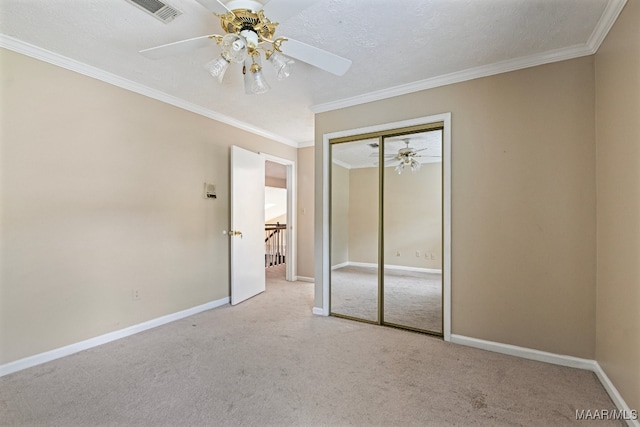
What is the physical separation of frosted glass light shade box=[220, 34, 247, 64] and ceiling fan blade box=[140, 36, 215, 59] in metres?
0.20

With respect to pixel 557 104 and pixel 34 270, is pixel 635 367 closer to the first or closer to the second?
pixel 557 104

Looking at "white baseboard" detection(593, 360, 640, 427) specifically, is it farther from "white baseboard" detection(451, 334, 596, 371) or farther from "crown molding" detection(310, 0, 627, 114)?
"crown molding" detection(310, 0, 627, 114)

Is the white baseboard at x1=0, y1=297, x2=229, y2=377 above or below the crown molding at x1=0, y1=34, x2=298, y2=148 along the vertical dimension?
below

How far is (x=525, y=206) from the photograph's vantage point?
241cm

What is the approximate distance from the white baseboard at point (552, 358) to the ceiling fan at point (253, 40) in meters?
2.54

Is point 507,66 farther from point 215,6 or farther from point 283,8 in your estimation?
point 215,6

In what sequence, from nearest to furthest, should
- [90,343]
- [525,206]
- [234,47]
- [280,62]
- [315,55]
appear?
[234,47] < [280,62] < [315,55] < [525,206] < [90,343]

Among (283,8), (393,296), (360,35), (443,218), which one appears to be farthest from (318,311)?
(283,8)

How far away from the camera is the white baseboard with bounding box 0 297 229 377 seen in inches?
86.2

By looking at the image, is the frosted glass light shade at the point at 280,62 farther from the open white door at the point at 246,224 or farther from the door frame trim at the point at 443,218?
the open white door at the point at 246,224

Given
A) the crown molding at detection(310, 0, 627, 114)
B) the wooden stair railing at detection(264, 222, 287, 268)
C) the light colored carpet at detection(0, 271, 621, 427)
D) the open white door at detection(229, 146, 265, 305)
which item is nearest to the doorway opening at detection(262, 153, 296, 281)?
the wooden stair railing at detection(264, 222, 287, 268)

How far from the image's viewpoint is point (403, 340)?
2.74 meters

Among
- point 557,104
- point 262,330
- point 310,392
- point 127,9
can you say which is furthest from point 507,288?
point 127,9

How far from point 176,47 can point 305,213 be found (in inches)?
141
